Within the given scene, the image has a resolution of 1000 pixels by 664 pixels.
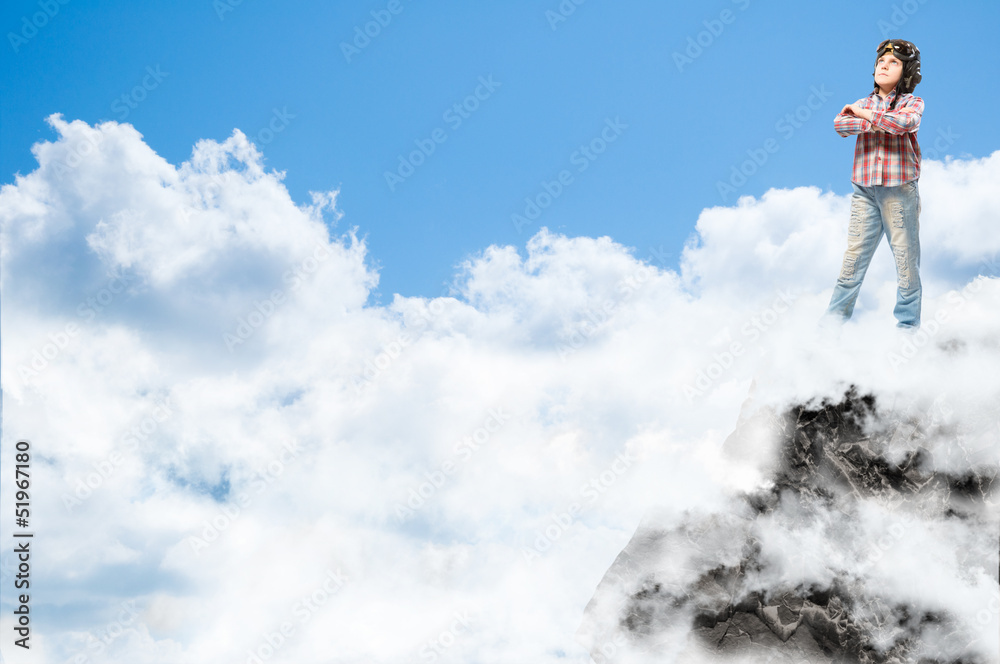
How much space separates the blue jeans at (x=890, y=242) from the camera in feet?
31.9

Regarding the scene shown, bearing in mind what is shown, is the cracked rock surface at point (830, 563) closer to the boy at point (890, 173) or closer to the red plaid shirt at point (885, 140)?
the boy at point (890, 173)

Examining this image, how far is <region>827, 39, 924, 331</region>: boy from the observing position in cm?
946

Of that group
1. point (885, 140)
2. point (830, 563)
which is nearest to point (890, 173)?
point (885, 140)

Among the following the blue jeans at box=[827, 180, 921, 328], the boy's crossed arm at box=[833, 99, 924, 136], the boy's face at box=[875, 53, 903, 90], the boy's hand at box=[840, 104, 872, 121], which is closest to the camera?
the boy's crossed arm at box=[833, 99, 924, 136]

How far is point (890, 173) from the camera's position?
31.4ft

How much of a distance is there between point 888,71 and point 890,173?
1.29 meters

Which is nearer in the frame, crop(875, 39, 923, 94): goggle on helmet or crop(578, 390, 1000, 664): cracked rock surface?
crop(578, 390, 1000, 664): cracked rock surface

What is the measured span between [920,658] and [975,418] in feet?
9.10

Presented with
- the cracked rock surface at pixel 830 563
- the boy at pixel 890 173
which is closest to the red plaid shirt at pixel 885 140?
the boy at pixel 890 173

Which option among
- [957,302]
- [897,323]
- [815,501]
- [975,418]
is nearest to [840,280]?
[897,323]

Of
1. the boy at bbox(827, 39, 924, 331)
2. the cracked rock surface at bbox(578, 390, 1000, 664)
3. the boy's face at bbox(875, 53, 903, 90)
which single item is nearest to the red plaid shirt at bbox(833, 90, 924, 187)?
the boy at bbox(827, 39, 924, 331)

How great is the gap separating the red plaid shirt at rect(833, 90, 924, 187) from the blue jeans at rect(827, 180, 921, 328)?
0.20 m

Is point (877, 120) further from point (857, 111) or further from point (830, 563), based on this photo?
point (830, 563)

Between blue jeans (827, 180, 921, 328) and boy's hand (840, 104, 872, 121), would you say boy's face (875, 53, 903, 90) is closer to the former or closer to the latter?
boy's hand (840, 104, 872, 121)
